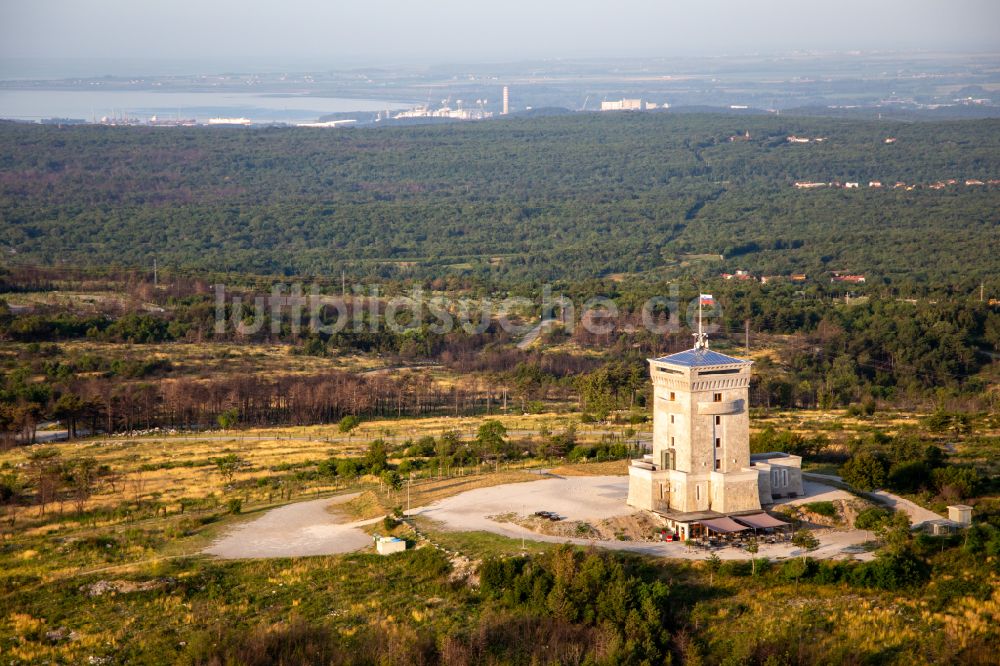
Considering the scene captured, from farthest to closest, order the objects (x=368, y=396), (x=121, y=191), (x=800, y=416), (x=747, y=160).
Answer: (x=747, y=160), (x=121, y=191), (x=368, y=396), (x=800, y=416)

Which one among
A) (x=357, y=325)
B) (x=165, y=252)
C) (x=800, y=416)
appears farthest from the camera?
(x=165, y=252)

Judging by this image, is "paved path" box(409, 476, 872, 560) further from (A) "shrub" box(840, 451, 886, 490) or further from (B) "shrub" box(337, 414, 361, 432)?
(B) "shrub" box(337, 414, 361, 432)

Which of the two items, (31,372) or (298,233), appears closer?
(31,372)

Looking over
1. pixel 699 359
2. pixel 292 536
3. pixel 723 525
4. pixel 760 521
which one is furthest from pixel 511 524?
pixel 699 359

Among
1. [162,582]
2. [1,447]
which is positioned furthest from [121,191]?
[162,582]

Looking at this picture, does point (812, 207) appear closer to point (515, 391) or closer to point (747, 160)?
point (747, 160)

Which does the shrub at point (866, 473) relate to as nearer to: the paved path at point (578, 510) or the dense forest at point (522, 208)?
the paved path at point (578, 510)

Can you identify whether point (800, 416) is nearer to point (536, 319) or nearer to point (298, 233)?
point (536, 319)

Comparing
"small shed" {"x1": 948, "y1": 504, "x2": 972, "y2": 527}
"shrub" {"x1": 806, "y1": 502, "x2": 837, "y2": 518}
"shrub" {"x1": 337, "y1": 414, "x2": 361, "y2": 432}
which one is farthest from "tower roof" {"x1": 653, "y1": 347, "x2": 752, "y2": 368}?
"shrub" {"x1": 337, "y1": 414, "x2": 361, "y2": 432}
